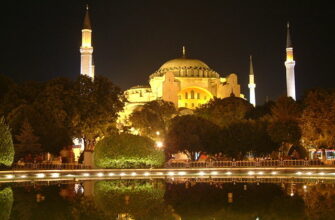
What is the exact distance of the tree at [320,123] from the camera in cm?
3347

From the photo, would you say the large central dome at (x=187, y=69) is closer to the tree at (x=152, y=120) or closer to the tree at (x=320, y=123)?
the tree at (x=152, y=120)

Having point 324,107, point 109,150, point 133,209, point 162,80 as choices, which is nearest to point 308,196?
point 133,209

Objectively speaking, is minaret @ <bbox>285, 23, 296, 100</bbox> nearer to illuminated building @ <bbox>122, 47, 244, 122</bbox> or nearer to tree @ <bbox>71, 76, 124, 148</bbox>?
illuminated building @ <bbox>122, 47, 244, 122</bbox>

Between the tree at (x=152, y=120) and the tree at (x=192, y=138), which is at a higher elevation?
the tree at (x=152, y=120)

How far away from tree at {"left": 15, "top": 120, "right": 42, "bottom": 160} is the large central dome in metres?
42.7

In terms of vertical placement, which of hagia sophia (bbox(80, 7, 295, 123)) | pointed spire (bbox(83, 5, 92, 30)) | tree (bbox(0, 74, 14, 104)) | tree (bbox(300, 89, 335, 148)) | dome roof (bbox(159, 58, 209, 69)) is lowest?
tree (bbox(300, 89, 335, 148))

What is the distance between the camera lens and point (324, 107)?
34406 mm

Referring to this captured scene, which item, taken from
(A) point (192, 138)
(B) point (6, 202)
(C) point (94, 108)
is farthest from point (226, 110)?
(B) point (6, 202)

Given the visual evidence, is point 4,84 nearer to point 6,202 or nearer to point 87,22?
point 87,22

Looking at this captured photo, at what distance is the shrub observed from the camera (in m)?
29.1

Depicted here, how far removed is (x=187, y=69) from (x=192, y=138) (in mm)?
38721

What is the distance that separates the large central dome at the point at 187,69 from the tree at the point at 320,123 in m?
38.9

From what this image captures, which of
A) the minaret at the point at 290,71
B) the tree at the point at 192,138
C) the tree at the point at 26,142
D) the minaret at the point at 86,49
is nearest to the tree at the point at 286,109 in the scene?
the tree at the point at 192,138

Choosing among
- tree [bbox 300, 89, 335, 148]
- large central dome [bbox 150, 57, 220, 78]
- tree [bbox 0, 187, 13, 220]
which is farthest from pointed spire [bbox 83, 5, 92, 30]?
tree [bbox 0, 187, 13, 220]
